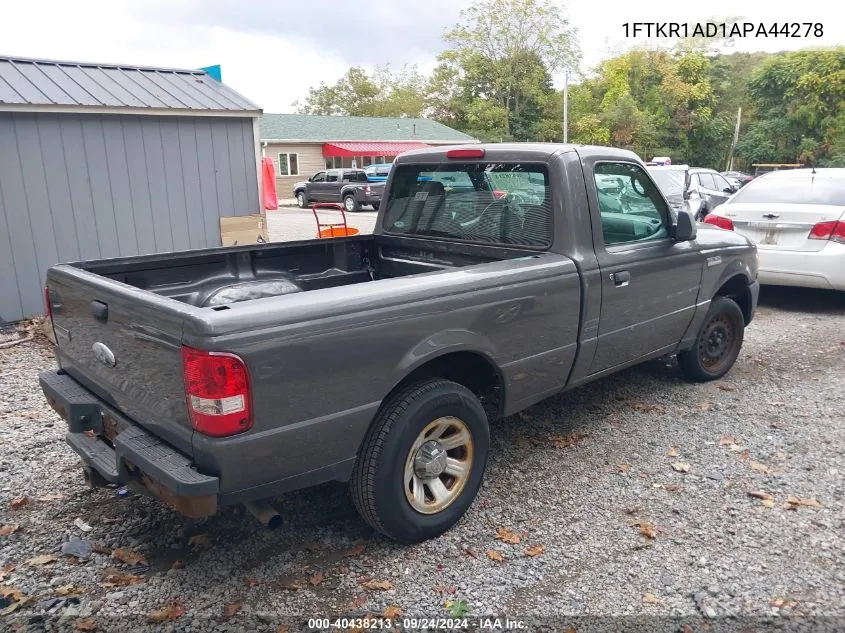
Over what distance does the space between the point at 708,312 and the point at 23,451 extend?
5.00 meters

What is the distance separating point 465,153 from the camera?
164 inches

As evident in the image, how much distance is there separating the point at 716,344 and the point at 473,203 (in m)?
2.63

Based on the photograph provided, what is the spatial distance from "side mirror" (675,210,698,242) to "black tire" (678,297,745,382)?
3.21 ft

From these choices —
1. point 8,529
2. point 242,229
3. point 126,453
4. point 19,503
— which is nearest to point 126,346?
point 126,453

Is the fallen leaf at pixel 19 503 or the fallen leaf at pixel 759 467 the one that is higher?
the fallen leaf at pixel 19 503

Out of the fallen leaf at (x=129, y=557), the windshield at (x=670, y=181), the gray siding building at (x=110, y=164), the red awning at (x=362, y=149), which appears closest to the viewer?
the fallen leaf at (x=129, y=557)

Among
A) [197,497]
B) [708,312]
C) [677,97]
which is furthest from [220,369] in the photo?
[677,97]

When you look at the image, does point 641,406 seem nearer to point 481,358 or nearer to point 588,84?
point 481,358

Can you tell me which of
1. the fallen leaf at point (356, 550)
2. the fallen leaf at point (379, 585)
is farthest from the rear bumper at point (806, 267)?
the fallen leaf at point (379, 585)

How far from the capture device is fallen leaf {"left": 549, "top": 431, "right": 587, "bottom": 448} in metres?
4.38

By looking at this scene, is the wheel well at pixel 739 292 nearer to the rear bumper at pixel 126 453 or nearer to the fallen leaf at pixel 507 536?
the fallen leaf at pixel 507 536

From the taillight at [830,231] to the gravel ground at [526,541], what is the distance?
3.29m

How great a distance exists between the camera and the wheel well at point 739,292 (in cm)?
533

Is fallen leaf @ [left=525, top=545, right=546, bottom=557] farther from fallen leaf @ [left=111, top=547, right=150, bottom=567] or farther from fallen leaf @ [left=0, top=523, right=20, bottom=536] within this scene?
fallen leaf @ [left=0, top=523, right=20, bottom=536]
